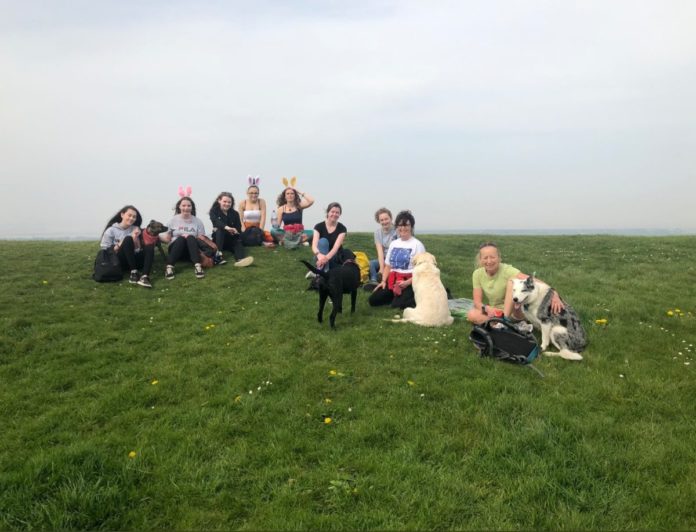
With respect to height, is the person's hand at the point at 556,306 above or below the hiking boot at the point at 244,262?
below

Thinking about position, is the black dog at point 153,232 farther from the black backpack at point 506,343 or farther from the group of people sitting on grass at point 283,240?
the black backpack at point 506,343

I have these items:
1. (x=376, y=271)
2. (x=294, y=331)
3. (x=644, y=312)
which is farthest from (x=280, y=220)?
(x=644, y=312)

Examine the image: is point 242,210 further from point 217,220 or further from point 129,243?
point 129,243

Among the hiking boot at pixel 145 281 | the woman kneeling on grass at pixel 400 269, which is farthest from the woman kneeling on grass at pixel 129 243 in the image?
the woman kneeling on grass at pixel 400 269

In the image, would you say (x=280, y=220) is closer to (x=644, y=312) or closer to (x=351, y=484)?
(x=644, y=312)

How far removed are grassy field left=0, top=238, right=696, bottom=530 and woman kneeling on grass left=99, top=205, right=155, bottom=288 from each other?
222 centimetres

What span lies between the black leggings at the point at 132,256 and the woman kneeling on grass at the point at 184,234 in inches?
28.6

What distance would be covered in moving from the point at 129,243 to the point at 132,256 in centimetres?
39

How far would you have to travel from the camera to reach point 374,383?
5652 mm

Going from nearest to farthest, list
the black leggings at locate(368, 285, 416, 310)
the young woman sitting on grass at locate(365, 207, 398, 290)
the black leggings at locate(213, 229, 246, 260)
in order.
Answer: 1. the black leggings at locate(368, 285, 416, 310)
2. the young woman sitting on grass at locate(365, 207, 398, 290)
3. the black leggings at locate(213, 229, 246, 260)

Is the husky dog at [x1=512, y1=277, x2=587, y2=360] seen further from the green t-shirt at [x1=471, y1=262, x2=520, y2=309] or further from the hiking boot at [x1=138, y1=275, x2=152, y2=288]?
the hiking boot at [x1=138, y1=275, x2=152, y2=288]

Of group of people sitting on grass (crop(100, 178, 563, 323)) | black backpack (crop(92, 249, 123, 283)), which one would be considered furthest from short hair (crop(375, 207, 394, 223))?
black backpack (crop(92, 249, 123, 283))

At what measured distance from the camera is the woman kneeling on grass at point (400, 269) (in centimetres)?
930

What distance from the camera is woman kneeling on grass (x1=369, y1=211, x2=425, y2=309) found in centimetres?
930
